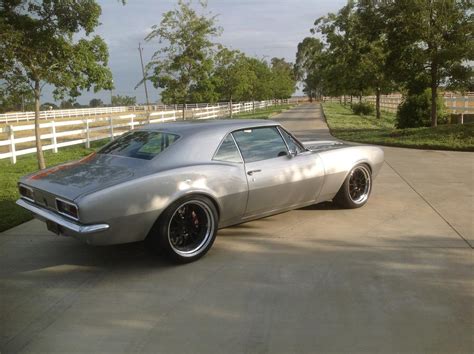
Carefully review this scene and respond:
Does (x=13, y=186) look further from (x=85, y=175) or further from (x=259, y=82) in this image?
(x=259, y=82)

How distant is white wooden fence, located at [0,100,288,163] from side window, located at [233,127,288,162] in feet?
26.7

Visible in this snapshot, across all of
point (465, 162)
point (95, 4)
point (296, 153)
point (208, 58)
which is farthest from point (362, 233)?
point (208, 58)

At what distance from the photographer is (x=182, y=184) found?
4004 millimetres

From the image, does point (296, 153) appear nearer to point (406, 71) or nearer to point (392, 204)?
point (392, 204)

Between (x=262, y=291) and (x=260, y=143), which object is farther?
(x=260, y=143)

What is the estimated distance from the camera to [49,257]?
172 inches

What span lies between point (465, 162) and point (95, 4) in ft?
26.1

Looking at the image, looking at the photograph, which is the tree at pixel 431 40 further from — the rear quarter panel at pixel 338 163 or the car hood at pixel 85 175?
the car hood at pixel 85 175

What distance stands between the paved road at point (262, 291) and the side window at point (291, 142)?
86cm

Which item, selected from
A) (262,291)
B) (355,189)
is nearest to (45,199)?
(262,291)

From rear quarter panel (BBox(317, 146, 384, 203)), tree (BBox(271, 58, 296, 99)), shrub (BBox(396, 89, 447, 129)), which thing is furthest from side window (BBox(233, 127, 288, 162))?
tree (BBox(271, 58, 296, 99))

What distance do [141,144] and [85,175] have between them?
0.72 m

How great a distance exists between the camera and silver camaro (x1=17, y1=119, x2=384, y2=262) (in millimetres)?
3736

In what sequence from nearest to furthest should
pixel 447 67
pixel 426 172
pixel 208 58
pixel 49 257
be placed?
1. pixel 49 257
2. pixel 426 172
3. pixel 447 67
4. pixel 208 58
